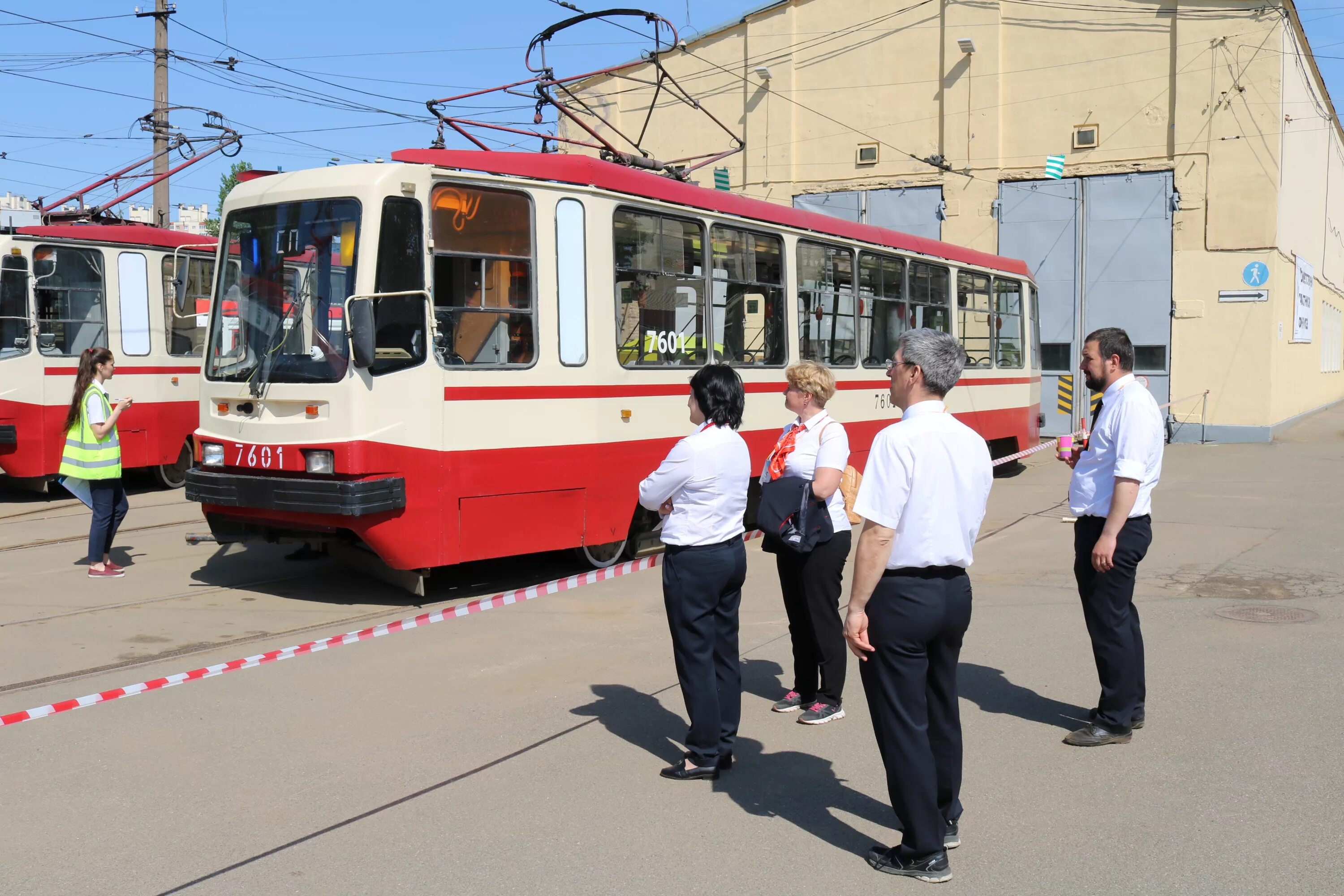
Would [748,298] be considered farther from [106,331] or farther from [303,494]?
[106,331]

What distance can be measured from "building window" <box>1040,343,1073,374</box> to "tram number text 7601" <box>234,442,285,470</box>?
20446 millimetres

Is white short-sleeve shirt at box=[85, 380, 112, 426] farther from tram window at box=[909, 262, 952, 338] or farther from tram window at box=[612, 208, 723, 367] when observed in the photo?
tram window at box=[909, 262, 952, 338]

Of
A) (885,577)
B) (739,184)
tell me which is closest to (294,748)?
(885,577)

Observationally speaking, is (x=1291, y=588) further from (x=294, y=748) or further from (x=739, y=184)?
(x=739, y=184)

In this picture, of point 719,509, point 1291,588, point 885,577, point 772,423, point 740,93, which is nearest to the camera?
point 885,577

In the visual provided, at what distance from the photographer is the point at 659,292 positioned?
402 inches

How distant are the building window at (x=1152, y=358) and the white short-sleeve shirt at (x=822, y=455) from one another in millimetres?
20525

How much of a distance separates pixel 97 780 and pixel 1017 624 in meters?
5.53

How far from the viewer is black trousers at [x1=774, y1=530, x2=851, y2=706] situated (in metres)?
5.83

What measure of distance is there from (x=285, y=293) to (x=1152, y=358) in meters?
20.4

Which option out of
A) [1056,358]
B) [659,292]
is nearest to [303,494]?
[659,292]

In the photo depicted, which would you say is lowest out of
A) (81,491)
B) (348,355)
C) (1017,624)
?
(1017,624)

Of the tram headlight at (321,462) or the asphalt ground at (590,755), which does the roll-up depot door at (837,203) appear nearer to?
the asphalt ground at (590,755)

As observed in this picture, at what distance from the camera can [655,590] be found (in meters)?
9.31
